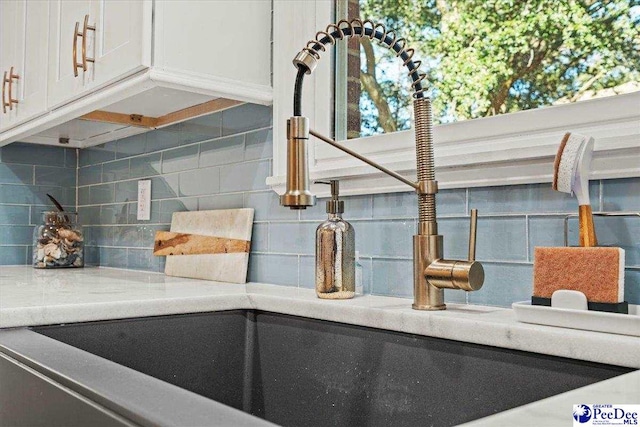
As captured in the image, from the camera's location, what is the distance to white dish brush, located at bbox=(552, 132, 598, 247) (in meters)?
0.96

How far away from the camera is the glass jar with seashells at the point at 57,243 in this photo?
2.52 m

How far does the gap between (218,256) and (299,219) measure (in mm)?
310

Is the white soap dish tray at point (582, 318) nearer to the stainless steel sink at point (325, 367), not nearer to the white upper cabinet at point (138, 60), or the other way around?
the stainless steel sink at point (325, 367)

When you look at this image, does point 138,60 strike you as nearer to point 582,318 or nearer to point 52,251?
point 582,318

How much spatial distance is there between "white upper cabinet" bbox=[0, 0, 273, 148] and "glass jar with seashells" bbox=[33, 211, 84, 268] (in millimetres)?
430

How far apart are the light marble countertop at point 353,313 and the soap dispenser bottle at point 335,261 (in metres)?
0.03

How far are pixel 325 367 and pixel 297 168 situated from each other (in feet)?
1.23

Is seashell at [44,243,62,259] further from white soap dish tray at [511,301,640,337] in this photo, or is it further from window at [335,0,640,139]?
white soap dish tray at [511,301,640,337]

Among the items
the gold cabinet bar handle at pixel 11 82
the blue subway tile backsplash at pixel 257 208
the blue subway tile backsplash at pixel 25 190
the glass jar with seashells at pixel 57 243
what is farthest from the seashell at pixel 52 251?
the gold cabinet bar handle at pixel 11 82

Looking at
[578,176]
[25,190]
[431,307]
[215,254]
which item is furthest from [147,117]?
[578,176]

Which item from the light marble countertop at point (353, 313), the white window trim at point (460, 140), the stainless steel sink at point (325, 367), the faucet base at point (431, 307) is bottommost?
the stainless steel sink at point (325, 367)

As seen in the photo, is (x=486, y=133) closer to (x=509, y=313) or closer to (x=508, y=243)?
(x=508, y=243)

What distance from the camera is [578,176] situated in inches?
38.3

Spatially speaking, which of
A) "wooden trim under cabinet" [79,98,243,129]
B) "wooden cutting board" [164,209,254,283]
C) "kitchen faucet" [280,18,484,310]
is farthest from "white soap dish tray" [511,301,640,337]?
"wooden trim under cabinet" [79,98,243,129]
